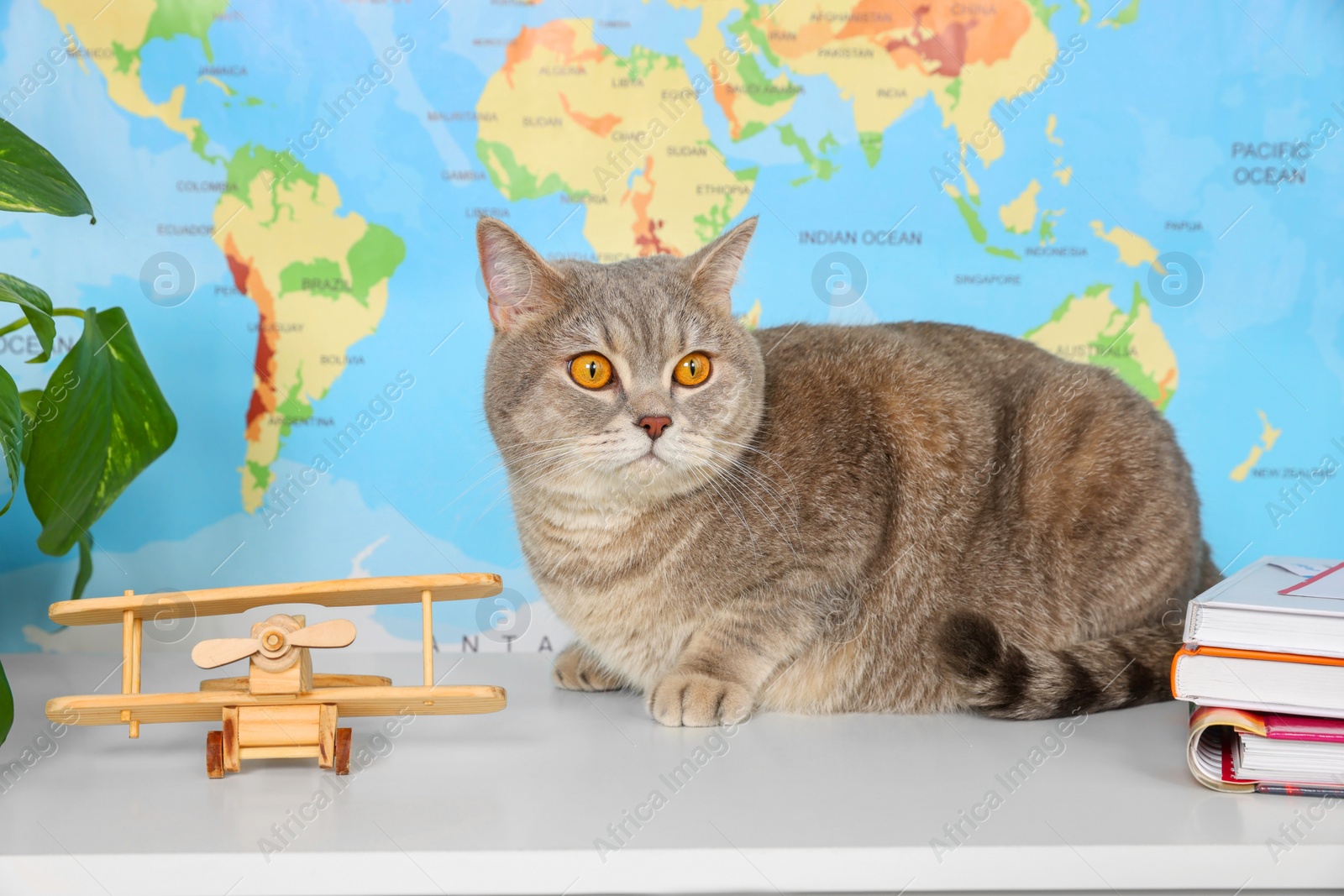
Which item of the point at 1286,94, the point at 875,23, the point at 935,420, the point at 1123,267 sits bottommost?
the point at 935,420

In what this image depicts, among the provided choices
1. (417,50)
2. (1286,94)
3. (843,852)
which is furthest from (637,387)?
(1286,94)

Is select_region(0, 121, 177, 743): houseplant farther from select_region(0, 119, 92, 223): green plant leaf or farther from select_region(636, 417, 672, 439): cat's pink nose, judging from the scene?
select_region(636, 417, 672, 439): cat's pink nose

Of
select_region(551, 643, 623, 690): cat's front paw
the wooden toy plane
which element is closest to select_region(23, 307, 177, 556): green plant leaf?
the wooden toy plane

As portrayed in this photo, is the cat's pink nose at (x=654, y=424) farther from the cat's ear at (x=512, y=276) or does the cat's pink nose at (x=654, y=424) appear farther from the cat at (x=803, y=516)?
the cat's ear at (x=512, y=276)

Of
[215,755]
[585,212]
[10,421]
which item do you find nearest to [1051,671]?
[215,755]

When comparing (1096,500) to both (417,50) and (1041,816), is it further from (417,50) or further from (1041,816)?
(417,50)

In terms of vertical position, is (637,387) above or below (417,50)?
below
